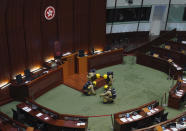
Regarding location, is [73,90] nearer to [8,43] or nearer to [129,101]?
[129,101]

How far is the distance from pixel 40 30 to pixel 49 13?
42.2 inches

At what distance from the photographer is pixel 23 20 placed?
1221 cm

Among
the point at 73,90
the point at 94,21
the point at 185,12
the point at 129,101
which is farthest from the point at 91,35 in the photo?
the point at 185,12

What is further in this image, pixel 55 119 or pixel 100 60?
pixel 100 60

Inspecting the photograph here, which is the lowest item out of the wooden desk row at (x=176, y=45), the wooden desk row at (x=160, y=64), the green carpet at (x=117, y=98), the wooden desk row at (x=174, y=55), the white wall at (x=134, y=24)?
the green carpet at (x=117, y=98)

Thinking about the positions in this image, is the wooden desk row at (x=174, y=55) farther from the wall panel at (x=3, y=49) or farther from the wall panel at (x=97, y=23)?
the wall panel at (x=3, y=49)

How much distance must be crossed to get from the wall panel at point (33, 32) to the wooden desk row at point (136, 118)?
602cm

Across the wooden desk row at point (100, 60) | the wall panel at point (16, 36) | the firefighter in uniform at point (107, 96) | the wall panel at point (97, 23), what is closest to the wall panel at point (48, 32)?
the wall panel at point (16, 36)

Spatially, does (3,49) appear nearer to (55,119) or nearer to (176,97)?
(55,119)

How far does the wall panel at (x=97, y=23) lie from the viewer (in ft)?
51.7

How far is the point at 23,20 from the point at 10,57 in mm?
1911

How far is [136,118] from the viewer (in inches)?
382

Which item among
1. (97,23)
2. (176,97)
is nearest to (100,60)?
(97,23)

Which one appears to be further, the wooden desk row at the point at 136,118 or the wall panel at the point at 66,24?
the wall panel at the point at 66,24
